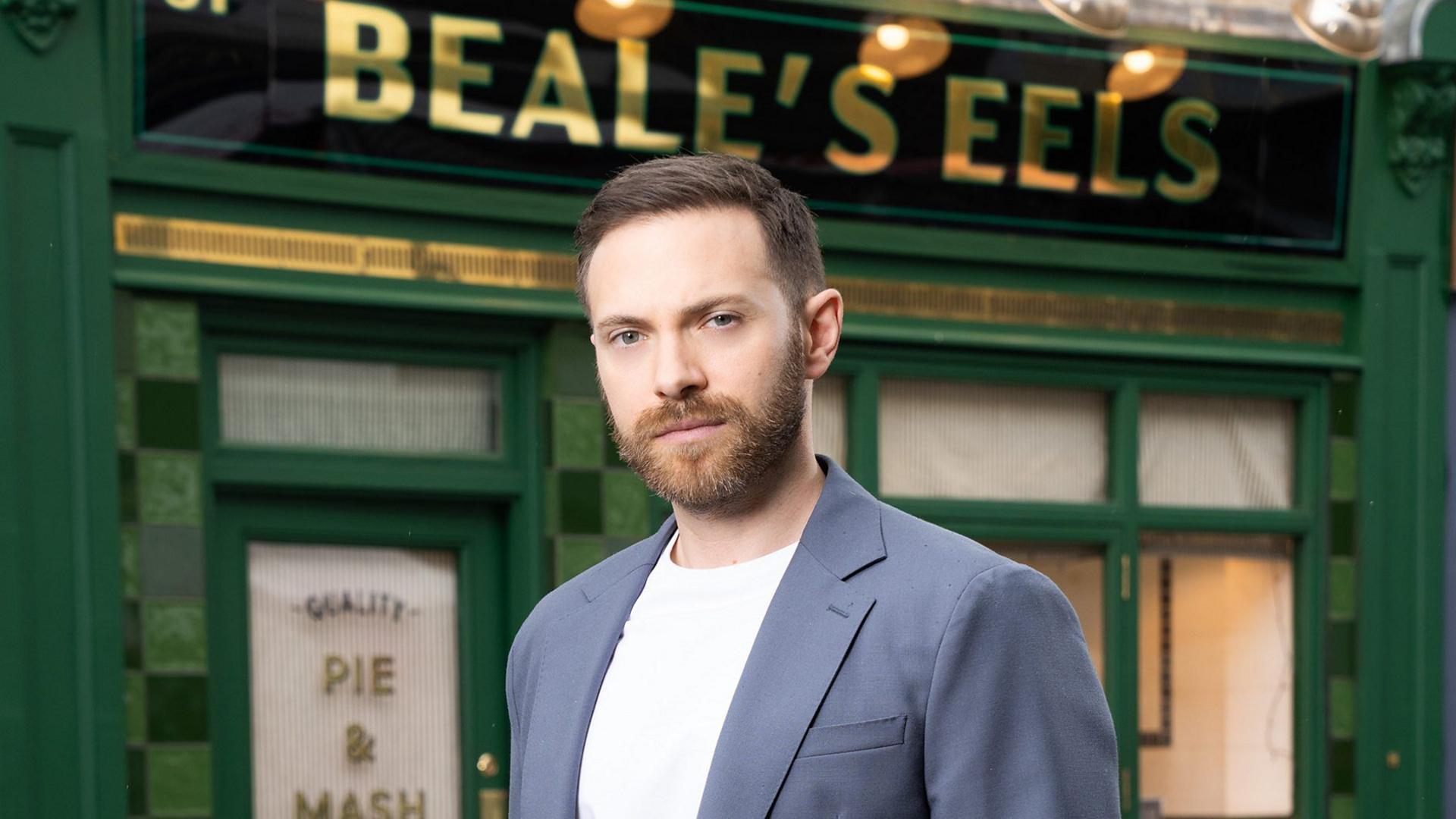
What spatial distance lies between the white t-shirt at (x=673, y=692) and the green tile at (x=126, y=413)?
155 inches

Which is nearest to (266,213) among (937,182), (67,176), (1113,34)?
(67,176)

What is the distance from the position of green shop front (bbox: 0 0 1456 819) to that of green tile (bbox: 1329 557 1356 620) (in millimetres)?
15

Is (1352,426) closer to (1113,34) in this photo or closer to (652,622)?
(1113,34)

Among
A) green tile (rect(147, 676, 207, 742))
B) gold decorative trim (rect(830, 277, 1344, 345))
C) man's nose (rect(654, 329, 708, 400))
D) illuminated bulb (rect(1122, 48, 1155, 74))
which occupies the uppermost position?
illuminated bulb (rect(1122, 48, 1155, 74))

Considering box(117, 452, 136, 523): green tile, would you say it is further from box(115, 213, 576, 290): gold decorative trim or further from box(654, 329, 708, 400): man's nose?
box(654, 329, 708, 400): man's nose

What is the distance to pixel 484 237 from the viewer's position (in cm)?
690

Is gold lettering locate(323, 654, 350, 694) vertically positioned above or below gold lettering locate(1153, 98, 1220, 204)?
below

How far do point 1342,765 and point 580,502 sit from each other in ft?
12.2

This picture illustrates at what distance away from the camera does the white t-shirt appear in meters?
2.52

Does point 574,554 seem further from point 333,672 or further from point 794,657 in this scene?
point 794,657

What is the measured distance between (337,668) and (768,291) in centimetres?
449

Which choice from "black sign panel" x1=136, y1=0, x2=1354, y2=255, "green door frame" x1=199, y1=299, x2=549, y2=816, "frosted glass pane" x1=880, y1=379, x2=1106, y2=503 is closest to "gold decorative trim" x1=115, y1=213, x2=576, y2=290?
"green door frame" x1=199, y1=299, x2=549, y2=816

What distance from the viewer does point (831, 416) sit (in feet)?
25.0

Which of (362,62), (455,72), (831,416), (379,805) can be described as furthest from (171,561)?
(831,416)
